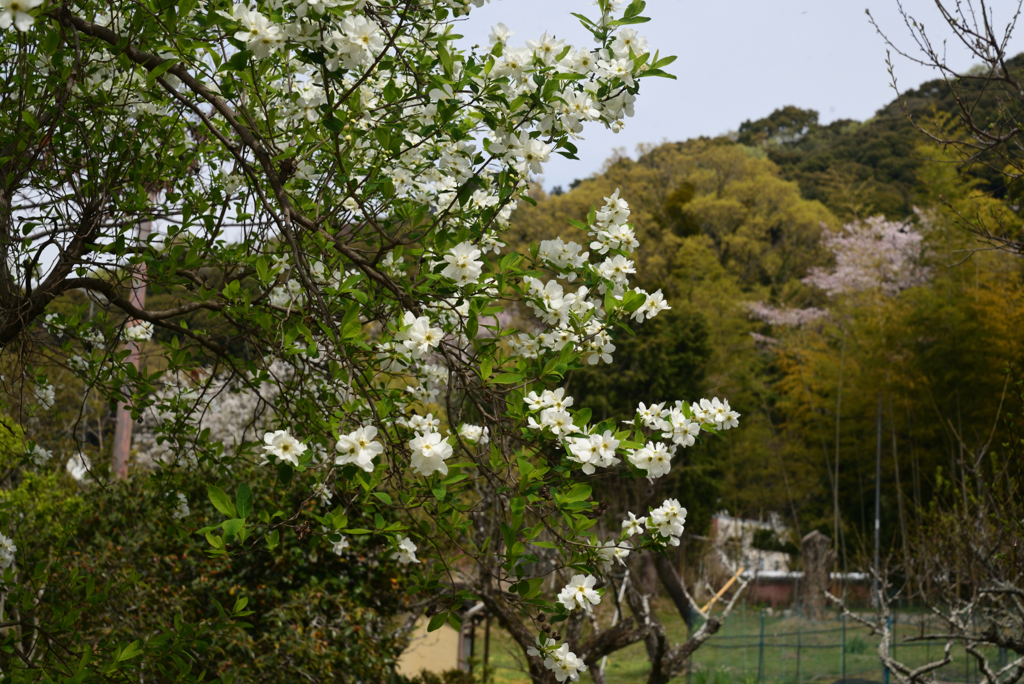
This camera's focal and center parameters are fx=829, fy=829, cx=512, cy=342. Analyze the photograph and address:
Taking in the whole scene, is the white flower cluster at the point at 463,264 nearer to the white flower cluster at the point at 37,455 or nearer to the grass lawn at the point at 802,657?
the white flower cluster at the point at 37,455

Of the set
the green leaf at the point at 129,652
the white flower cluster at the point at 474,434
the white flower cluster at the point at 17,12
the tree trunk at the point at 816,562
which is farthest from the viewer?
the tree trunk at the point at 816,562

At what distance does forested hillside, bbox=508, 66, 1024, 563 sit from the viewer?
10352 millimetres

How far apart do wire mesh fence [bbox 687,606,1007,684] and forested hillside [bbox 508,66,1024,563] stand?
1441 millimetres

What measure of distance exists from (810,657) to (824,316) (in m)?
11.6

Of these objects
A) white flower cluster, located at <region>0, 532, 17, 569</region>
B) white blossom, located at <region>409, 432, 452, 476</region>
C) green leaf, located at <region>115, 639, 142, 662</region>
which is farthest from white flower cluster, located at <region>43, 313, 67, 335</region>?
white blossom, located at <region>409, 432, 452, 476</region>

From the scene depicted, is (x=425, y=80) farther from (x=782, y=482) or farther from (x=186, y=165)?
(x=782, y=482)

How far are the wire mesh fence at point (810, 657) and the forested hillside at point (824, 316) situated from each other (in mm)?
1441

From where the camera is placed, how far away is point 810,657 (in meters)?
8.71

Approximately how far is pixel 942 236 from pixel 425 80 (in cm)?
1295

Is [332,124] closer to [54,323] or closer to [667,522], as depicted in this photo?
[667,522]

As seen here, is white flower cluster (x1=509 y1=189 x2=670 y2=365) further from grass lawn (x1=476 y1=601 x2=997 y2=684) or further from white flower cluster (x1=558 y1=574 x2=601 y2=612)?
grass lawn (x1=476 y1=601 x2=997 y2=684)

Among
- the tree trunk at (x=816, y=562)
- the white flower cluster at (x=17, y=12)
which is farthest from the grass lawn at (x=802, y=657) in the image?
the white flower cluster at (x=17, y=12)

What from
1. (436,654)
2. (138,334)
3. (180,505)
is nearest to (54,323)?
(138,334)

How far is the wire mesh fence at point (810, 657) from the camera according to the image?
27.1ft
